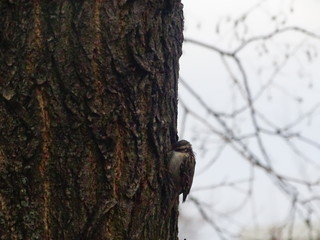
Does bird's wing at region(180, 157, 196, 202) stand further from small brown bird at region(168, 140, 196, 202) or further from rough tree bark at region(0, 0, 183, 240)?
rough tree bark at region(0, 0, 183, 240)

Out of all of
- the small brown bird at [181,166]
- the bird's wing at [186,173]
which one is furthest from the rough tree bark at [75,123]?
the bird's wing at [186,173]

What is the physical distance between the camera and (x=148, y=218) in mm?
1767

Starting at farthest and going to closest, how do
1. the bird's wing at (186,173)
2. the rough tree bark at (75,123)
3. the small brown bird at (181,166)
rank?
the bird's wing at (186,173)
the small brown bird at (181,166)
the rough tree bark at (75,123)

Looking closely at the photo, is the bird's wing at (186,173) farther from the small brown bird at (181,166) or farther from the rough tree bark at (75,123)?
the rough tree bark at (75,123)

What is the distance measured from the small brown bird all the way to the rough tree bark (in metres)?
0.12

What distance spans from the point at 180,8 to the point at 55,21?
1.37ft

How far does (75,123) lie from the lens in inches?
65.6

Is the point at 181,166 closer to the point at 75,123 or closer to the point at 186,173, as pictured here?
the point at 186,173

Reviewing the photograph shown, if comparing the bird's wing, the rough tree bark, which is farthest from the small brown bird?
the rough tree bark

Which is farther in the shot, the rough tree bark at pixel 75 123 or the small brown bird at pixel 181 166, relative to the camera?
the small brown bird at pixel 181 166

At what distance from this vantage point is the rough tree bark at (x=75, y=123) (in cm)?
163

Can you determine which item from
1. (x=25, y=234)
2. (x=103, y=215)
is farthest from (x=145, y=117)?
(x=25, y=234)

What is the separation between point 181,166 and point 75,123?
428 mm

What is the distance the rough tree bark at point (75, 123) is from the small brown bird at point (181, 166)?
0.39ft
